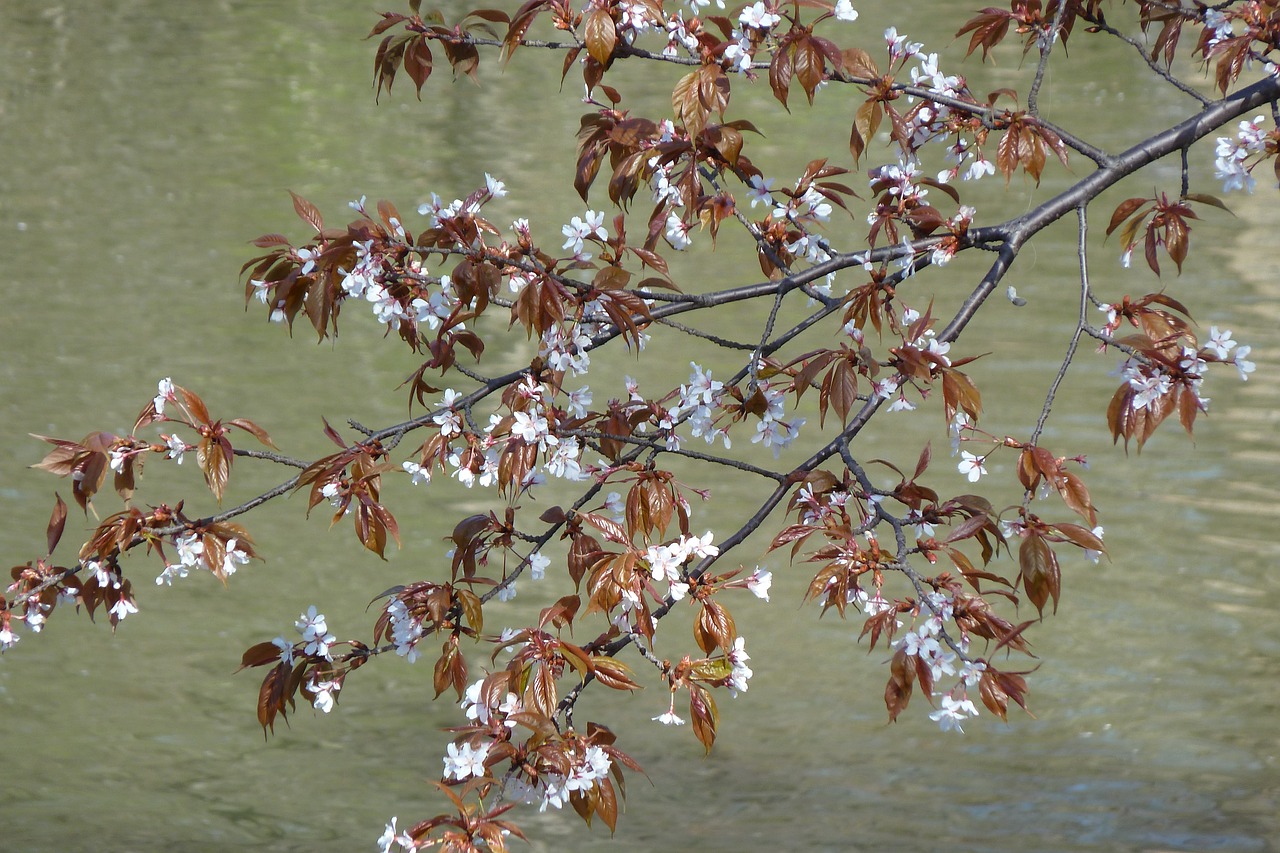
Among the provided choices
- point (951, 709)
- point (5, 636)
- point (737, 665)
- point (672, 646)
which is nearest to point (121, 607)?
point (5, 636)

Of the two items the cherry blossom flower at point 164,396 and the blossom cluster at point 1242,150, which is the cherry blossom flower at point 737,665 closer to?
the cherry blossom flower at point 164,396

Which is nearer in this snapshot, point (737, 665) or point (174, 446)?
point (737, 665)

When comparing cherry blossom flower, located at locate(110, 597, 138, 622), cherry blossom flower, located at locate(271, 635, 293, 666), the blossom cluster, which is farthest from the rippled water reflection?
the blossom cluster

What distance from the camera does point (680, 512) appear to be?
7.25 ft

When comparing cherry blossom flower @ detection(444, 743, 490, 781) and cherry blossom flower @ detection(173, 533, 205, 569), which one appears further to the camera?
cherry blossom flower @ detection(173, 533, 205, 569)

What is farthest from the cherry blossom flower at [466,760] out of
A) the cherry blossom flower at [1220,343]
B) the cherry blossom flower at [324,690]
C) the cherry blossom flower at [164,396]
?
the cherry blossom flower at [1220,343]

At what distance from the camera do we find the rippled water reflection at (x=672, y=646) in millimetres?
4461

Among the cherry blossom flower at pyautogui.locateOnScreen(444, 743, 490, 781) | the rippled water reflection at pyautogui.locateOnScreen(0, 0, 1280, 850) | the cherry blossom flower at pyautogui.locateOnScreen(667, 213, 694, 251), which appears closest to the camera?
the cherry blossom flower at pyautogui.locateOnScreen(444, 743, 490, 781)

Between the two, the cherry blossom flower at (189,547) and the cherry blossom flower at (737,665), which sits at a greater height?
the cherry blossom flower at (189,547)

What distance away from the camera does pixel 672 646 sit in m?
5.63

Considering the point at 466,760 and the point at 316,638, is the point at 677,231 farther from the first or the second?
the point at 466,760

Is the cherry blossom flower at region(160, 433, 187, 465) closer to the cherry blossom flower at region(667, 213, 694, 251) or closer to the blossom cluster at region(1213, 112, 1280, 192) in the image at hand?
the cherry blossom flower at region(667, 213, 694, 251)

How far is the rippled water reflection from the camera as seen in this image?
4.46m

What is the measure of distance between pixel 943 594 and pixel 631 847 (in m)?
2.52
